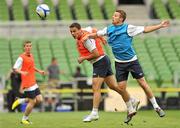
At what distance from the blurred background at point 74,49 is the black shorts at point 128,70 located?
10666mm

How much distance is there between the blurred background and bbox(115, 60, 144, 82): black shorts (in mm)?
10666

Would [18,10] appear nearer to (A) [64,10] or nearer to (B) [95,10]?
(A) [64,10]

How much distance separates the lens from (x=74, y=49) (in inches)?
1350

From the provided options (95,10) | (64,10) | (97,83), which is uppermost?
(64,10)

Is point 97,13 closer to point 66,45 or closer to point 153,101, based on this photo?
point 66,45

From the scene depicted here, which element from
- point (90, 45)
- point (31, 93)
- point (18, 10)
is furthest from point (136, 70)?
point (18, 10)

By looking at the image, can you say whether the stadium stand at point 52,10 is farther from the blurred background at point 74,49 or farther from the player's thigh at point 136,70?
the player's thigh at point 136,70

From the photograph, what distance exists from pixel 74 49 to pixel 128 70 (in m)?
18.5

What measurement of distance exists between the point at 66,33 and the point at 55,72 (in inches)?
234

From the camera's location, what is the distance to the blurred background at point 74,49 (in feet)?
92.7

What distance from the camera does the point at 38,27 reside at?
34.5 metres

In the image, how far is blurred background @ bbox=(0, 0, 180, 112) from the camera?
28.2m

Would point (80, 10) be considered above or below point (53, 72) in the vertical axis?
above

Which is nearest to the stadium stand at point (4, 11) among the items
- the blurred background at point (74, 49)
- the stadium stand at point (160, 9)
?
the blurred background at point (74, 49)
